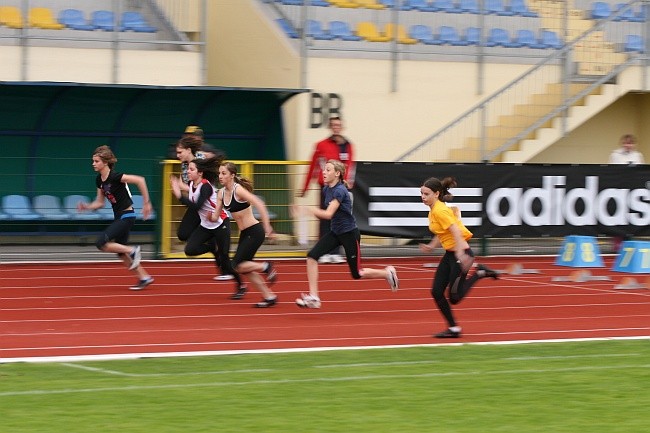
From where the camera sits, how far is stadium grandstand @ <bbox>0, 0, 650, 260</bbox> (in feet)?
65.2

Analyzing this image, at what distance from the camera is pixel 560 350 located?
11305 millimetres

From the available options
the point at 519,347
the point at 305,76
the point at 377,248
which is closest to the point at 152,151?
the point at 305,76

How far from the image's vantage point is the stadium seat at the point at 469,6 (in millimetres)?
25016

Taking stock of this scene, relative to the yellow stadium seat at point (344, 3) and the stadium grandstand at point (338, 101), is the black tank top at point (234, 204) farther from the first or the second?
the yellow stadium seat at point (344, 3)

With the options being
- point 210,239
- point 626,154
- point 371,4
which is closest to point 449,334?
point 210,239

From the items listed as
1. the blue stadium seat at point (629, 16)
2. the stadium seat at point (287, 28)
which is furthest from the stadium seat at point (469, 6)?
the stadium seat at point (287, 28)

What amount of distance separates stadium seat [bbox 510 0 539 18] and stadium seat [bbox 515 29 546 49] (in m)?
0.39

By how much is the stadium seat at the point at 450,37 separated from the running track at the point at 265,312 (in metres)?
7.16

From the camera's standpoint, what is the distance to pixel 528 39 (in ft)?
83.6

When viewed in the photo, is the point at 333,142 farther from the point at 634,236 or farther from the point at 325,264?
the point at 634,236

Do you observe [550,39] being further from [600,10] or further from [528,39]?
[600,10]

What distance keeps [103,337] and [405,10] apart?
14.3 meters

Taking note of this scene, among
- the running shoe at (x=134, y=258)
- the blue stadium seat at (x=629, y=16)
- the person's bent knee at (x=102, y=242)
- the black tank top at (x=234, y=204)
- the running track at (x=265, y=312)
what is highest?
the blue stadium seat at (x=629, y=16)

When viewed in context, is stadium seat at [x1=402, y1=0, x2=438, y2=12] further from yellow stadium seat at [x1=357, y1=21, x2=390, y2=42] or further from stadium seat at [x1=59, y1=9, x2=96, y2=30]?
stadium seat at [x1=59, y1=9, x2=96, y2=30]
